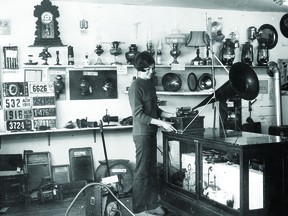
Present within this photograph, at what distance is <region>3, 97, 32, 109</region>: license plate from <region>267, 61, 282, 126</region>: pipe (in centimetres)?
424

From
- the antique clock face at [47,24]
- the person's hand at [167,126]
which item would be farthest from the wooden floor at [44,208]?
the antique clock face at [47,24]

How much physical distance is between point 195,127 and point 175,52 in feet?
6.78

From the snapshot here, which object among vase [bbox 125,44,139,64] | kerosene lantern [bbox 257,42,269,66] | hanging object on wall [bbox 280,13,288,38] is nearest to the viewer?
vase [bbox 125,44,139,64]

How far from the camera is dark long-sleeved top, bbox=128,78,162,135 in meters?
4.51

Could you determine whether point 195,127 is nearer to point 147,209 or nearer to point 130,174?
point 147,209

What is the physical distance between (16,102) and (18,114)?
0.18 meters

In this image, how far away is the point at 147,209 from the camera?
469 cm

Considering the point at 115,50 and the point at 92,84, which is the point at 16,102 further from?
the point at 115,50

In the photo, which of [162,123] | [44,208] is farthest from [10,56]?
[162,123]

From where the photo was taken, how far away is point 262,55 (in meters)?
7.22

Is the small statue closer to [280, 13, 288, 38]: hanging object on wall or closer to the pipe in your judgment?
the pipe

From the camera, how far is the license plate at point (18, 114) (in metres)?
5.86

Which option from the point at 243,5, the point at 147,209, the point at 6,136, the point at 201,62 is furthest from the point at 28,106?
the point at 243,5

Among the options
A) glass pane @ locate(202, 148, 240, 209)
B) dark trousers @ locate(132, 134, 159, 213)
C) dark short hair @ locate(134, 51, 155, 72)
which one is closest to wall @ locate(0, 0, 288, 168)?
→ dark short hair @ locate(134, 51, 155, 72)
